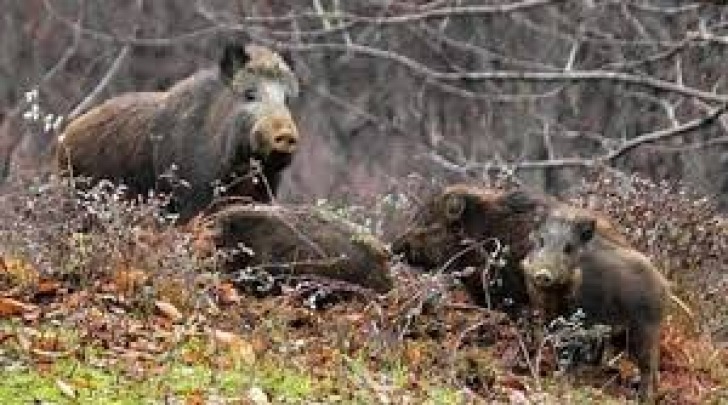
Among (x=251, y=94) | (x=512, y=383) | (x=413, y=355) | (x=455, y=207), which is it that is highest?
(x=251, y=94)

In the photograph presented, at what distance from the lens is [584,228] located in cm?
1141

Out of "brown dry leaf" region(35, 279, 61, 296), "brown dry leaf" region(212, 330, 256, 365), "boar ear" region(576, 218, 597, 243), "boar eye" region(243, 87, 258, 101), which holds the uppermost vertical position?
"boar eye" region(243, 87, 258, 101)

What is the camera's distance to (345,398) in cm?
938

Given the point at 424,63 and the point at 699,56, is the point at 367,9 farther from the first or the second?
the point at 699,56

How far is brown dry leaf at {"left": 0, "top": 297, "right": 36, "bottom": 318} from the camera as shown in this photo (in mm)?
9703

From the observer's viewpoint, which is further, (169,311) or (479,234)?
(479,234)

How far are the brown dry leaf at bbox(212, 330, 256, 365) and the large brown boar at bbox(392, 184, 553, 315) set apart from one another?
2.04 meters

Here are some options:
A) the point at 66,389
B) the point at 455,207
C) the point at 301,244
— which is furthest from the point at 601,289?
the point at 66,389

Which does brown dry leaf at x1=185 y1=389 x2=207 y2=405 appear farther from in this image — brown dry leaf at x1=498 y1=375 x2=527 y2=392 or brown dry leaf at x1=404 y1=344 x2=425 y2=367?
brown dry leaf at x1=498 y1=375 x2=527 y2=392

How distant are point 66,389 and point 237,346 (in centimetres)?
140

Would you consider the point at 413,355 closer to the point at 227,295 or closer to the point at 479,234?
the point at 227,295

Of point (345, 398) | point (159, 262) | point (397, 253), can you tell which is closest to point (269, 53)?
point (397, 253)

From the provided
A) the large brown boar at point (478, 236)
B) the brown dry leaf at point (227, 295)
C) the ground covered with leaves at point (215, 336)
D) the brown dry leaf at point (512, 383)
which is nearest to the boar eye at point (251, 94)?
the large brown boar at point (478, 236)

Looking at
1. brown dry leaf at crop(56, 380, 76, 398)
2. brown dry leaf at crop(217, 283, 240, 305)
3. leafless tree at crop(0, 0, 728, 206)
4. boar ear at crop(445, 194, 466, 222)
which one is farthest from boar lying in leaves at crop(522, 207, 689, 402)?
leafless tree at crop(0, 0, 728, 206)
